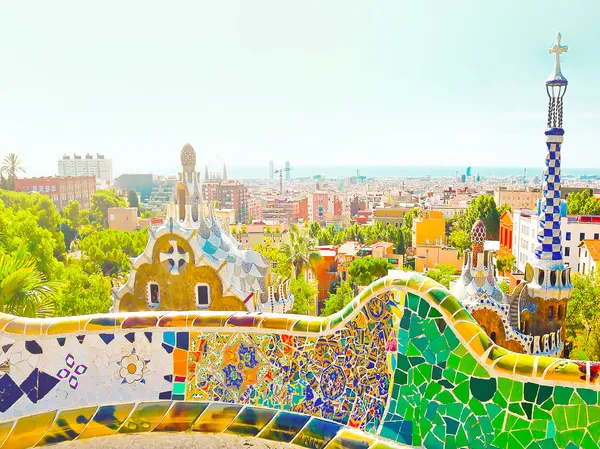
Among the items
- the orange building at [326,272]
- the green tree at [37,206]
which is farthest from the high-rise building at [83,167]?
the orange building at [326,272]

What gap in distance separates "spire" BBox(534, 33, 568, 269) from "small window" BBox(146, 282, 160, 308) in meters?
6.82

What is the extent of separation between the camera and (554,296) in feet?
31.1

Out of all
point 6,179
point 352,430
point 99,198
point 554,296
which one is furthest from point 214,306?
point 99,198

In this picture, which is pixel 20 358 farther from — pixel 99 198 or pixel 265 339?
pixel 99 198

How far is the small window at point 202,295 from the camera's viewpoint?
1092cm

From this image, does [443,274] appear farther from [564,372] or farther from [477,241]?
[564,372]

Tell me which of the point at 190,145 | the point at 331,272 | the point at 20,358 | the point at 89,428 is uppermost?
the point at 190,145

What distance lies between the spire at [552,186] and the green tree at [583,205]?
28.9m

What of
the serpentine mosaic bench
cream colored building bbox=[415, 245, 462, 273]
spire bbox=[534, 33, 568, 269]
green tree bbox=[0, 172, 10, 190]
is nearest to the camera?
the serpentine mosaic bench

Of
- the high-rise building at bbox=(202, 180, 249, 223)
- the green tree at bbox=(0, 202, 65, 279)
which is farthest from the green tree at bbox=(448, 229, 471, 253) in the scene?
the high-rise building at bbox=(202, 180, 249, 223)

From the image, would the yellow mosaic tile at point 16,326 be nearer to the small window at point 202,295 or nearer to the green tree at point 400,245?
the small window at point 202,295

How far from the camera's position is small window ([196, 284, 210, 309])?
10.9 metres

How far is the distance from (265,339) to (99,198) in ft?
191

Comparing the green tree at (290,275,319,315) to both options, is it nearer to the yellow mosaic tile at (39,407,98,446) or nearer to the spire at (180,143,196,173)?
the spire at (180,143,196,173)
